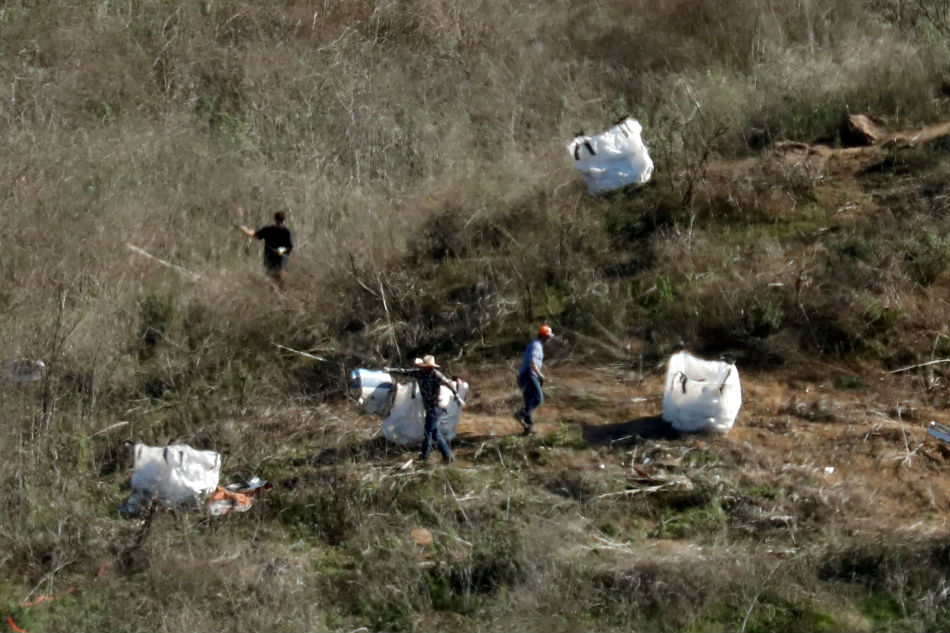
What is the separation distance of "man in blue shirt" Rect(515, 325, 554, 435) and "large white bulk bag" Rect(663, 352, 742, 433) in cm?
96

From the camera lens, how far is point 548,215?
1200 centimetres

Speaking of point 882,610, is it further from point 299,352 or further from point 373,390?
point 299,352

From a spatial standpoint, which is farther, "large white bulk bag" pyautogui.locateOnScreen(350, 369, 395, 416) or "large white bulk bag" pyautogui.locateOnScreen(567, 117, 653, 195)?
Answer: "large white bulk bag" pyautogui.locateOnScreen(567, 117, 653, 195)

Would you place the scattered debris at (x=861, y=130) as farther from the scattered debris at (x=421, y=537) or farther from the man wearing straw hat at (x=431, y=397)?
the scattered debris at (x=421, y=537)

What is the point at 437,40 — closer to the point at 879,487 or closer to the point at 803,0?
the point at 803,0

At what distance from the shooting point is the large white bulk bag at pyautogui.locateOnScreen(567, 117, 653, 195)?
12.1m

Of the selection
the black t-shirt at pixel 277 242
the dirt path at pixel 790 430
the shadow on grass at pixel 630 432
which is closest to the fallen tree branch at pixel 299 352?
the black t-shirt at pixel 277 242

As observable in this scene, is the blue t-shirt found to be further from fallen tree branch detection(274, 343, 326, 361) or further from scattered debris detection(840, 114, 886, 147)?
scattered debris detection(840, 114, 886, 147)

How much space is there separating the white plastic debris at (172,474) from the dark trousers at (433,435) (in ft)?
5.16

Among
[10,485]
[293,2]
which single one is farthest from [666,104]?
[10,485]

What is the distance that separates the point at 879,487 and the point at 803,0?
773 cm


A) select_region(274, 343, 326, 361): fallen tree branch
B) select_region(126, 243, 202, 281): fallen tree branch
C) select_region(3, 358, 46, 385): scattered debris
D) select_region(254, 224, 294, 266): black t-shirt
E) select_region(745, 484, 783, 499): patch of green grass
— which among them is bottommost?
select_region(745, 484, 783, 499): patch of green grass

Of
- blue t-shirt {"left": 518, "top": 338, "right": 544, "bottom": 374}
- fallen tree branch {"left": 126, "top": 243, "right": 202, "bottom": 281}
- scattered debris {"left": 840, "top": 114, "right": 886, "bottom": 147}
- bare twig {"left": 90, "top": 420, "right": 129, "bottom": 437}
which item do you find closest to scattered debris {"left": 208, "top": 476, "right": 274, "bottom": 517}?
bare twig {"left": 90, "top": 420, "right": 129, "bottom": 437}

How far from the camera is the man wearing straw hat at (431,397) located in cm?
937
